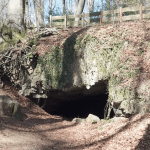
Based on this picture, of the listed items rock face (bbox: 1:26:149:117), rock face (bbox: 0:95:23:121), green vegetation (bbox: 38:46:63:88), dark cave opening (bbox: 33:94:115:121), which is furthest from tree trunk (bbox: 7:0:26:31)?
rock face (bbox: 0:95:23:121)

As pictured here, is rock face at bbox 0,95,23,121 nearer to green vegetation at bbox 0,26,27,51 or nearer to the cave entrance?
green vegetation at bbox 0,26,27,51

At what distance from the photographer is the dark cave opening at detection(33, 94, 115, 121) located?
43.0 ft

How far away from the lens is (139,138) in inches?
201

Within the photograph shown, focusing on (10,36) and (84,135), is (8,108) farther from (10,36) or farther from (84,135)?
(10,36)

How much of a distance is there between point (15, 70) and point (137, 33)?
23.0 ft

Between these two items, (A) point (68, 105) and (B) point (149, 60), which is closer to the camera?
(B) point (149, 60)

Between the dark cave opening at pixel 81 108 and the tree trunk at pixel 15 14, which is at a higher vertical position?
the tree trunk at pixel 15 14

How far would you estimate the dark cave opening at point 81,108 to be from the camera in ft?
43.0

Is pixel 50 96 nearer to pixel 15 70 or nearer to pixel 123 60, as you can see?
pixel 15 70

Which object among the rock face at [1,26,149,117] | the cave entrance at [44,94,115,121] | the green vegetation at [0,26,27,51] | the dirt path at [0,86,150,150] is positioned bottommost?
the cave entrance at [44,94,115,121]

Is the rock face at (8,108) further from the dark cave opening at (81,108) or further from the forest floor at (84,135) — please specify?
the dark cave opening at (81,108)

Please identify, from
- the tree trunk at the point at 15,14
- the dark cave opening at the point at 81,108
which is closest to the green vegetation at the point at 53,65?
the dark cave opening at the point at 81,108

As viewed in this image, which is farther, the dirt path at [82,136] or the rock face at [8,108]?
the rock face at [8,108]

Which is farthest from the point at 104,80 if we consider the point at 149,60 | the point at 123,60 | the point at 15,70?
the point at 15,70
